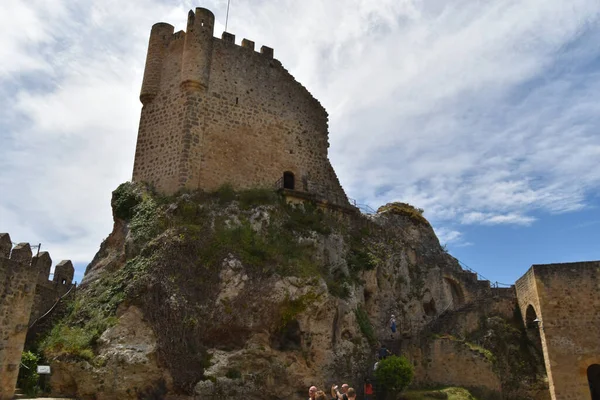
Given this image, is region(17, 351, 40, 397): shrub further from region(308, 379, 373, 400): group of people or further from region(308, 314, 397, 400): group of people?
region(308, 379, 373, 400): group of people

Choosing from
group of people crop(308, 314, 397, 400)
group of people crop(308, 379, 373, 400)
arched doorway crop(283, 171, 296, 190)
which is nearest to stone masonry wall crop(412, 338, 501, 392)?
group of people crop(308, 314, 397, 400)

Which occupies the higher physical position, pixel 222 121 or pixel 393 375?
pixel 222 121

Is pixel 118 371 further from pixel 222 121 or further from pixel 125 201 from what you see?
pixel 222 121

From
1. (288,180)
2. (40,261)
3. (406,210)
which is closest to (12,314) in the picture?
(40,261)

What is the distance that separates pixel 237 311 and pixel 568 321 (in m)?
12.6

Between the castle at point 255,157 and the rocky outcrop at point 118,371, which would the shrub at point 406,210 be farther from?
the rocky outcrop at point 118,371

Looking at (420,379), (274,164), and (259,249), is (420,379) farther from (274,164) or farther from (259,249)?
(274,164)

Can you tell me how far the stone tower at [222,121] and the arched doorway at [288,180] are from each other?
4 centimetres

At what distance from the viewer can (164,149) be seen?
776 inches

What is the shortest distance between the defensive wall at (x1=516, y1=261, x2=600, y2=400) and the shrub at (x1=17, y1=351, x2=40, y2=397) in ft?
56.9

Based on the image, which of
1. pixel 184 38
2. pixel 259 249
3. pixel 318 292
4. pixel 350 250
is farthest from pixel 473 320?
pixel 184 38

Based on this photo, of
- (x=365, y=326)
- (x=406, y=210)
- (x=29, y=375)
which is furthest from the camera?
(x=406, y=210)

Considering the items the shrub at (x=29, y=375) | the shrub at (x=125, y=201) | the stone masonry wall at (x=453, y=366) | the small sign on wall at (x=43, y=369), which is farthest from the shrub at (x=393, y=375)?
the shrub at (x=125, y=201)

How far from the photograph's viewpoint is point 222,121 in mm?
20469
